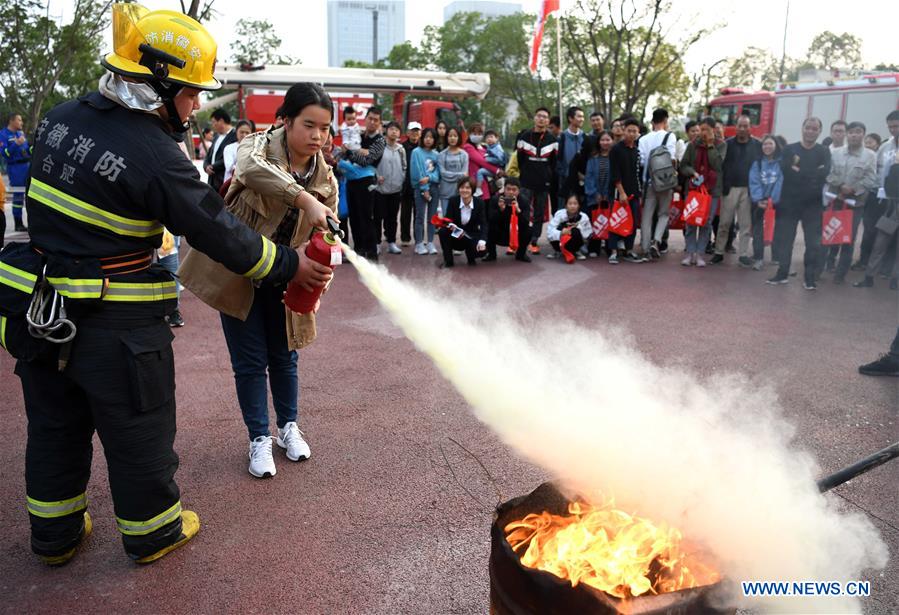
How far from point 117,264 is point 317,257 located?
2.65 ft

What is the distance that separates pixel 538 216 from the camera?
1099 cm

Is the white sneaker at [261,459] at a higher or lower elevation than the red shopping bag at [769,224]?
lower

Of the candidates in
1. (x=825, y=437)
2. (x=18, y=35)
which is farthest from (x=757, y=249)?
(x=18, y=35)

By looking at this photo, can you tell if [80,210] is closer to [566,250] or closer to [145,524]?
[145,524]

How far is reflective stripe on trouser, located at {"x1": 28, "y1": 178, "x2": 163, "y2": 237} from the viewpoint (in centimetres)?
250

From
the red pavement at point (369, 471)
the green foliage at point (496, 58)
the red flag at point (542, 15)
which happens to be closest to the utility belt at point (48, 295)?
the red pavement at point (369, 471)

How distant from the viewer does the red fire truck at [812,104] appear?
54.0 ft

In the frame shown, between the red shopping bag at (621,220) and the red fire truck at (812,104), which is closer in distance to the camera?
the red shopping bag at (621,220)

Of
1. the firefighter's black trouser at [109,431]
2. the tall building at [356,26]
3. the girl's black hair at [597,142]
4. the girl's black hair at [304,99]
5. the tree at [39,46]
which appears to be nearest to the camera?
the firefighter's black trouser at [109,431]

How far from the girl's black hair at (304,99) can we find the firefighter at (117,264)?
0.58 metres

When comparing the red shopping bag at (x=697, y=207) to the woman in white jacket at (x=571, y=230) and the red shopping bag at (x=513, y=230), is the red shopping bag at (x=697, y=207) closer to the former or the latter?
the woman in white jacket at (x=571, y=230)

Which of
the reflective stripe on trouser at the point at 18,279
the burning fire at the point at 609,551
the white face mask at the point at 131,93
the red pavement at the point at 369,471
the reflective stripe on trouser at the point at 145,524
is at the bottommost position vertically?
the red pavement at the point at 369,471

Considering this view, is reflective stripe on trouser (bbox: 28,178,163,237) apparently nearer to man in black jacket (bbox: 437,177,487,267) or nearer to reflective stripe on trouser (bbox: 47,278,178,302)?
reflective stripe on trouser (bbox: 47,278,178,302)

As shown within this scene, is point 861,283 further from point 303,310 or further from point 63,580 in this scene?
point 63,580
